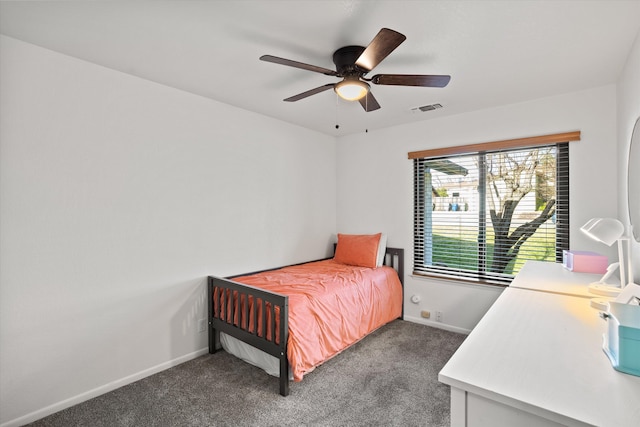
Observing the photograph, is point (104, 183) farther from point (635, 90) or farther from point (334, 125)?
point (635, 90)

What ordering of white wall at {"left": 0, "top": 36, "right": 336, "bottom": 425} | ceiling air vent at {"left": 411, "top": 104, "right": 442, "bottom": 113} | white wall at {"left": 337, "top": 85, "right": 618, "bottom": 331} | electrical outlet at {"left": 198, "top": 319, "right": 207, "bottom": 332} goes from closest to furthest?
white wall at {"left": 0, "top": 36, "right": 336, "bottom": 425}
white wall at {"left": 337, "top": 85, "right": 618, "bottom": 331}
electrical outlet at {"left": 198, "top": 319, "right": 207, "bottom": 332}
ceiling air vent at {"left": 411, "top": 104, "right": 442, "bottom": 113}

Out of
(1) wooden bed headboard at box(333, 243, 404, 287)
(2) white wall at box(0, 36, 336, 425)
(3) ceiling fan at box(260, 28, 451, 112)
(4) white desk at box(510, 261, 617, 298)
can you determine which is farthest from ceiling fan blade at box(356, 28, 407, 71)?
(1) wooden bed headboard at box(333, 243, 404, 287)

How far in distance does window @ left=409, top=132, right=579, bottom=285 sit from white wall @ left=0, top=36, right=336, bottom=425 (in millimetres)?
2007

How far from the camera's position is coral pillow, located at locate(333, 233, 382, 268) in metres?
3.65

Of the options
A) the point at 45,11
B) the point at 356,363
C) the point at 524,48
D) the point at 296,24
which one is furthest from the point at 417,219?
the point at 45,11

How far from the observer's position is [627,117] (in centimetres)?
216

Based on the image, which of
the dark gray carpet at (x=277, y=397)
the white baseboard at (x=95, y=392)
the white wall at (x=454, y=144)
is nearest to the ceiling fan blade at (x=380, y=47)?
the white wall at (x=454, y=144)

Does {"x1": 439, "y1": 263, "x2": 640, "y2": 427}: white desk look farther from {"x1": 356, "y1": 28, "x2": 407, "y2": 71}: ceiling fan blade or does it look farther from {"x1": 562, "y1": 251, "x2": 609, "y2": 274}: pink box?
{"x1": 356, "y1": 28, "x2": 407, "y2": 71}: ceiling fan blade

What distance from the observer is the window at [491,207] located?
2932 mm

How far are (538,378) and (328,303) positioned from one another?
6.10 ft

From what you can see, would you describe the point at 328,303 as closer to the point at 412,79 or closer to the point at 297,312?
the point at 297,312

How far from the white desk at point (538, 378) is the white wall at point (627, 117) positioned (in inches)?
44.1

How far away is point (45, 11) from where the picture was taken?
1677 millimetres

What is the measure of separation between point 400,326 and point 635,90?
279 centimetres
